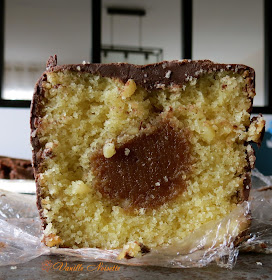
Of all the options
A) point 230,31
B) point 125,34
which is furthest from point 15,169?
point 230,31

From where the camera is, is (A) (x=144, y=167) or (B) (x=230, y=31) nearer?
(A) (x=144, y=167)

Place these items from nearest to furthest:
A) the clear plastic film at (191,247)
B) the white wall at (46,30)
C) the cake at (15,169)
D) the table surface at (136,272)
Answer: the table surface at (136,272), the clear plastic film at (191,247), the cake at (15,169), the white wall at (46,30)

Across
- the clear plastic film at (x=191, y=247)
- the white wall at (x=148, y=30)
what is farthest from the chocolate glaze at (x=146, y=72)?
the white wall at (x=148, y=30)

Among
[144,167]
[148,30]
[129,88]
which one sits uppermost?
[148,30]

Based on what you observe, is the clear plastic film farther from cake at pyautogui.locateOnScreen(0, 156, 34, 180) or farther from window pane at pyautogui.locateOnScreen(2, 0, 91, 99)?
window pane at pyautogui.locateOnScreen(2, 0, 91, 99)

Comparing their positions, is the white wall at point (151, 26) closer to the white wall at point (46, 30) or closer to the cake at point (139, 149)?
the white wall at point (46, 30)

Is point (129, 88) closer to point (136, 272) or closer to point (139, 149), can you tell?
point (139, 149)
